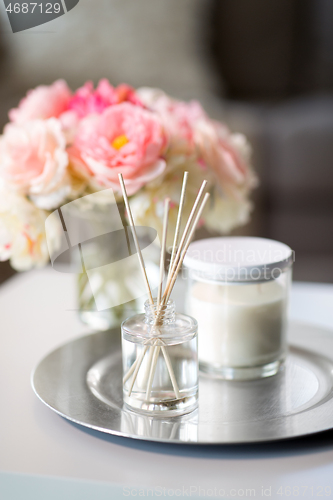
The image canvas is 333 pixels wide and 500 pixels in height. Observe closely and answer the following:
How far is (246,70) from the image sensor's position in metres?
2.15

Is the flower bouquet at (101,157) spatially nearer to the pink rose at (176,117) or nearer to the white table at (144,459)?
the pink rose at (176,117)

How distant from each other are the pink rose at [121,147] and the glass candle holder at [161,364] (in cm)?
17

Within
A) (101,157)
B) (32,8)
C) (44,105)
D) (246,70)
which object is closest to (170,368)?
(101,157)

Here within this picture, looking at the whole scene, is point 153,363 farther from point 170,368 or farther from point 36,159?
point 36,159

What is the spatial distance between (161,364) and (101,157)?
0.76 feet

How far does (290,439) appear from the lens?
0.44m

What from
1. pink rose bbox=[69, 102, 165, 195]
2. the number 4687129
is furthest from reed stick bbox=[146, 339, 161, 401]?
the number 4687129

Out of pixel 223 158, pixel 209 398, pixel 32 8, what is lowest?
pixel 209 398

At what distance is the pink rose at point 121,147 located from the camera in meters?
0.58

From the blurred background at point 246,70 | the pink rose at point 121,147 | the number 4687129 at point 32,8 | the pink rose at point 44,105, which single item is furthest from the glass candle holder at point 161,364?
the blurred background at point 246,70

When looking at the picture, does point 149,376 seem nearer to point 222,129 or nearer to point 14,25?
point 222,129

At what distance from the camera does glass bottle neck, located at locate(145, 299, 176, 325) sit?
18.7 inches

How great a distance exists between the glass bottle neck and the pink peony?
10.2 inches

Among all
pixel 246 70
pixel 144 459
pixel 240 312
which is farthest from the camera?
pixel 246 70
